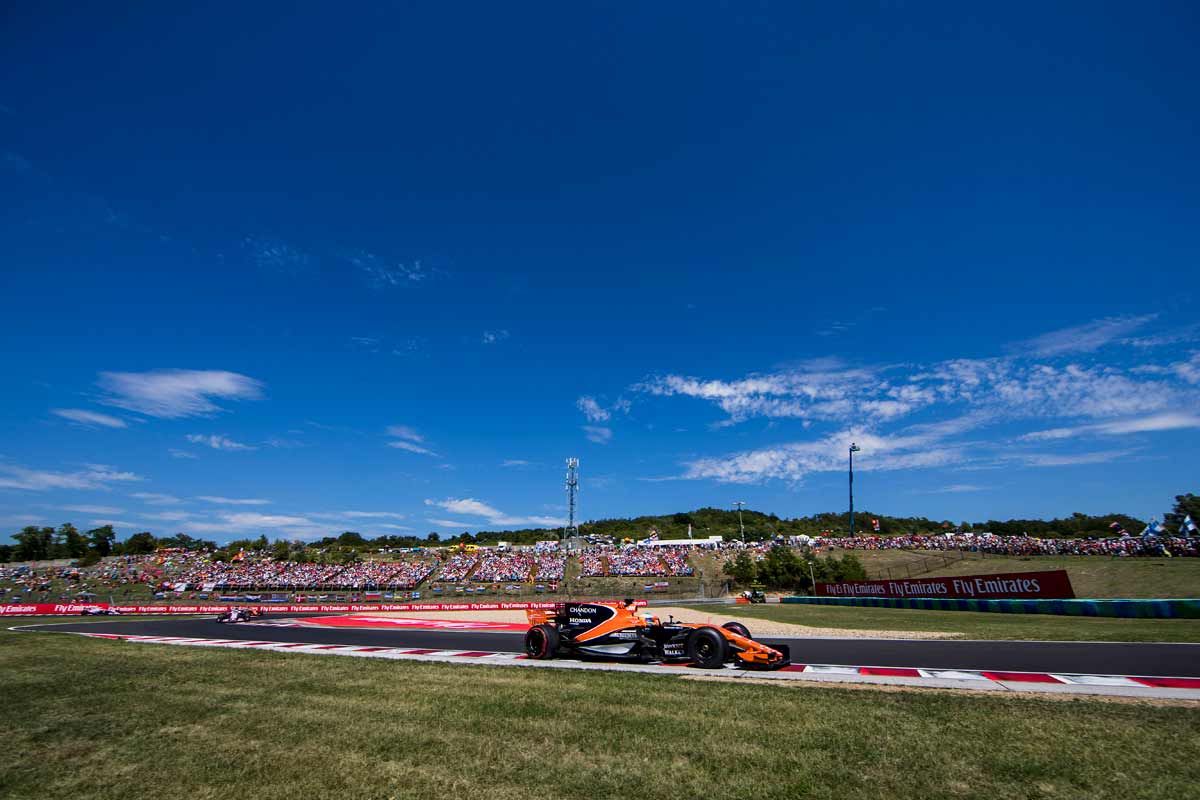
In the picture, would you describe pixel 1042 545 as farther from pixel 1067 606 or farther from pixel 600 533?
pixel 600 533

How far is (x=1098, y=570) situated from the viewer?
128 ft

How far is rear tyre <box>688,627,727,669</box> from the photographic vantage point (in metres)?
11.4

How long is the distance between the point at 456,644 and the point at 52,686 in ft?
32.6

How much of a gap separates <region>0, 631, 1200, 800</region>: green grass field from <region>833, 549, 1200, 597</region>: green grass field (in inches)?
1373

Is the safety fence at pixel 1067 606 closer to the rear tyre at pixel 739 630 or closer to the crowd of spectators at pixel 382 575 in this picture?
the rear tyre at pixel 739 630

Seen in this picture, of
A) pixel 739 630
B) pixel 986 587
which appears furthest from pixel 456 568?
pixel 739 630

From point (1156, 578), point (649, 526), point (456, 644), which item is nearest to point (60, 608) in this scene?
point (456, 644)

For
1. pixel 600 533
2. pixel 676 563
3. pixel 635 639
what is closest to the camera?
pixel 635 639

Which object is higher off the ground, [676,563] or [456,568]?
[676,563]

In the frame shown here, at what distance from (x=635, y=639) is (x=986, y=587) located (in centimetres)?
3034

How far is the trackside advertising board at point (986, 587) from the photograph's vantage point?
29656 mm

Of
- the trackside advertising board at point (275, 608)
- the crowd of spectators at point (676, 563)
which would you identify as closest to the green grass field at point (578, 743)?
the trackside advertising board at point (275, 608)

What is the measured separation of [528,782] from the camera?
5008 millimetres

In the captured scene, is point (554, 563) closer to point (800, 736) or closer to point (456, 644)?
point (456, 644)
